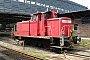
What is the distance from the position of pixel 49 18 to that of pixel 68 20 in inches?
75.3

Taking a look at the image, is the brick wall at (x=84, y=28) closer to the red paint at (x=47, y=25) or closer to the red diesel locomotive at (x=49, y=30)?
the red diesel locomotive at (x=49, y=30)

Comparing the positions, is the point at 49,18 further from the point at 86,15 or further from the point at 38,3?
the point at 38,3

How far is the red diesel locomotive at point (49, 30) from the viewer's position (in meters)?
13.6

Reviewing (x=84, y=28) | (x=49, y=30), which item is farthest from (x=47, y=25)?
(x=84, y=28)

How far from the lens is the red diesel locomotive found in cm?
1362

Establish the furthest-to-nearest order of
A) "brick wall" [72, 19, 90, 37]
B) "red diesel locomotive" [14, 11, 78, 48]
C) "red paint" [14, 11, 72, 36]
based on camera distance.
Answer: "brick wall" [72, 19, 90, 37], "red paint" [14, 11, 72, 36], "red diesel locomotive" [14, 11, 78, 48]

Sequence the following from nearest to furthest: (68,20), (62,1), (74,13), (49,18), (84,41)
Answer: (68,20)
(49,18)
(84,41)
(74,13)
(62,1)

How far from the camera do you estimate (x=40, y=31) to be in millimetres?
15828

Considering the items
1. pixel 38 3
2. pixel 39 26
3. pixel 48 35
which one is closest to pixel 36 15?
pixel 39 26

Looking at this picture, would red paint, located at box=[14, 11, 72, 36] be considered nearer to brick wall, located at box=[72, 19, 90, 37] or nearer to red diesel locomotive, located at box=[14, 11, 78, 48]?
red diesel locomotive, located at box=[14, 11, 78, 48]

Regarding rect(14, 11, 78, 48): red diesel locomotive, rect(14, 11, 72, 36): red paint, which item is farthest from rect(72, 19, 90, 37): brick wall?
rect(14, 11, 72, 36): red paint

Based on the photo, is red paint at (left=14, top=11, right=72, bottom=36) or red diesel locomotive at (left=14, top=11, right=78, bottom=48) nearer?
red diesel locomotive at (left=14, top=11, right=78, bottom=48)

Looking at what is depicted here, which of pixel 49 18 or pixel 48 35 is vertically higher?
pixel 49 18

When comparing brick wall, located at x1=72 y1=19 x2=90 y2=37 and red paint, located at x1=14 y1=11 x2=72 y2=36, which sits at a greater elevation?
red paint, located at x1=14 y1=11 x2=72 y2=36
